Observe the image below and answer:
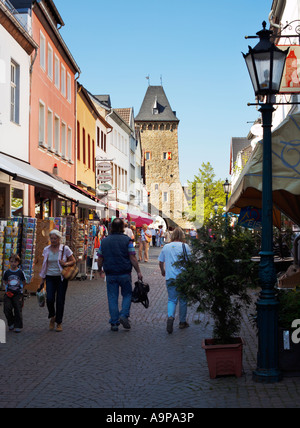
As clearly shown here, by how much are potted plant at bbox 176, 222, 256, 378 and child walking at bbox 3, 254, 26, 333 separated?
3556 mm

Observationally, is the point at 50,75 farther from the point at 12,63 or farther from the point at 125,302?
the point at 125,302

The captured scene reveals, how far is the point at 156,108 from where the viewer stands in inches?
3848

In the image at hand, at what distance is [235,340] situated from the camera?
702 centimetres

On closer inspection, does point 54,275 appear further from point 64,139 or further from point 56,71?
point 64,139

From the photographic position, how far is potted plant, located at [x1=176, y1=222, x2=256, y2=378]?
7055 mm

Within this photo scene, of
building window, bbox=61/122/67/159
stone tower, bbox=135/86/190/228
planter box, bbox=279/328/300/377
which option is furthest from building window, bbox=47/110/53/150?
stone tower, bbox=135/86/190/228

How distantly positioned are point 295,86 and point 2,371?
7.70 m

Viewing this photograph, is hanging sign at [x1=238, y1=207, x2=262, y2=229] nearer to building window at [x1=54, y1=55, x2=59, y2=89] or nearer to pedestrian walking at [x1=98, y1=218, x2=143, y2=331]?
Answer: pedestrian walking at [x1=98, y1=218, x2=143, y2=331]

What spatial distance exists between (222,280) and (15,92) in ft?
46.4

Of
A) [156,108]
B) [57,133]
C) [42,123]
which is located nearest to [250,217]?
[42,123]

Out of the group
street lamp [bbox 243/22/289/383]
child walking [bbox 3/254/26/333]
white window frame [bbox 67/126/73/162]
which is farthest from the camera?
white window frame [bbox 67/126/73/162]

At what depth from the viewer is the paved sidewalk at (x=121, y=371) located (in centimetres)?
584

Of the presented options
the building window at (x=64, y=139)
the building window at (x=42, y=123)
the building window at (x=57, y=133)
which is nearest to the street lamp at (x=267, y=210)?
the building window at (x=42, y=123)

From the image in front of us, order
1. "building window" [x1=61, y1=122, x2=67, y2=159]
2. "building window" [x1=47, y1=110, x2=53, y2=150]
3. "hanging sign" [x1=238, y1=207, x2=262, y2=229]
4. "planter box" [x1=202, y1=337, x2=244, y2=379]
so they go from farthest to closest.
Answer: "building window" [x1=61, y1=122, x2=67, y2=159] → "building window" [x1=47, y1=110, x2=53, y2=150] → "hanging sign" [x1=238, y1=207, x2=262, y2=229] → "planter box" [x1=202, y1=337, x2=244, y2=379]
